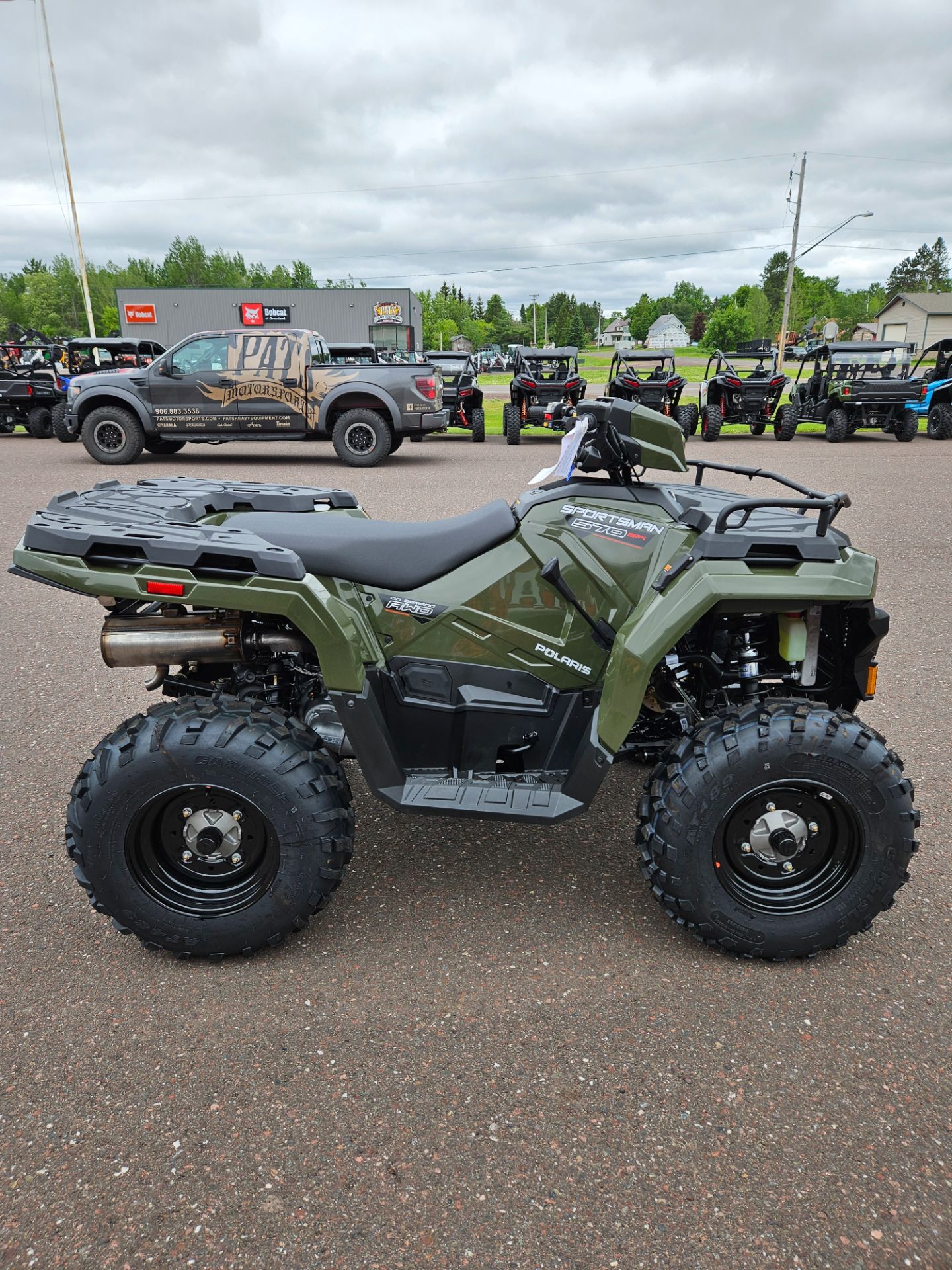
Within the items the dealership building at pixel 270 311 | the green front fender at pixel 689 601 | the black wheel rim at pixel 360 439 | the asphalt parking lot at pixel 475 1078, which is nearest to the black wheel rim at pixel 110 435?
the black wheel rim at pixel 360 439

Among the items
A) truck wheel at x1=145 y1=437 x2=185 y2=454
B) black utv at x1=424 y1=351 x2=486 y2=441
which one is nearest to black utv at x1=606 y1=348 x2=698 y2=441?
black utv at x1=424 y1=351 x2=486 y2=441

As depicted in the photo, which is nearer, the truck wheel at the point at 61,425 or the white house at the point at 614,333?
the truck wheel at the point at 61,425

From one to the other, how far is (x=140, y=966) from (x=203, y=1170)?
0.80m

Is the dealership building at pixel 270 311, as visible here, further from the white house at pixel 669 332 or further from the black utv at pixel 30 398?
the white house at pixel 669 332

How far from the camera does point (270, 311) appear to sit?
49.5 m

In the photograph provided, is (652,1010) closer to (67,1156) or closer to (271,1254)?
(271,1254)

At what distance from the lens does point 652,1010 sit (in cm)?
236

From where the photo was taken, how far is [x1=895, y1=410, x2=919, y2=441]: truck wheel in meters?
17.1

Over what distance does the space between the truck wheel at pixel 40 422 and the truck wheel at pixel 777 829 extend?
714 inches

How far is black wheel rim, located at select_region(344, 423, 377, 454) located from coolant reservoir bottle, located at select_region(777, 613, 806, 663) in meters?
11.1

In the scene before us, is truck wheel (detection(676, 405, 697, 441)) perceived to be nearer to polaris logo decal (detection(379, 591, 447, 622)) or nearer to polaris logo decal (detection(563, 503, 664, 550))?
polaris logo decal (detection(563, 503, 664, 550))

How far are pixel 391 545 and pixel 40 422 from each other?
691 inches

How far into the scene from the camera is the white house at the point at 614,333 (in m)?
157

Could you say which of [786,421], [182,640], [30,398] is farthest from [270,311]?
[182,640]
